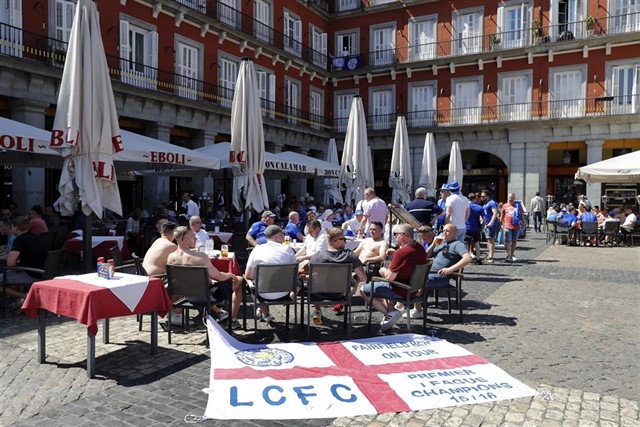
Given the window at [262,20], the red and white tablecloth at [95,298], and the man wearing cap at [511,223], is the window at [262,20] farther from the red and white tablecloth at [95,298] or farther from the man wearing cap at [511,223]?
the red and white tablecloth at [95,298]

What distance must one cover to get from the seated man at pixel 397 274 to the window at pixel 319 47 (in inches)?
966

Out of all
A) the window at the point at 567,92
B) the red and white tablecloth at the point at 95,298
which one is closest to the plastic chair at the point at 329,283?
the red and white tablecloth at the point at 95,298

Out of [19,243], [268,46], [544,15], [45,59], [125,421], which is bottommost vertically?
[125,421]

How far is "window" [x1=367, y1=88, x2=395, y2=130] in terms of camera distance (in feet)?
95.8

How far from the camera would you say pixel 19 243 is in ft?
22.1

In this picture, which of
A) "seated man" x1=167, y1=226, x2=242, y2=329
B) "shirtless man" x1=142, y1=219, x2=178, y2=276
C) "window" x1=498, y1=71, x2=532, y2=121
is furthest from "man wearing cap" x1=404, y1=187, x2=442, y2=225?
"window" x1=498, y1=71, x2=532, y2=121

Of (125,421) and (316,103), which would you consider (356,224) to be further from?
(316,103)

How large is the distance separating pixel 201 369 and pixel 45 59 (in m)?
13.8

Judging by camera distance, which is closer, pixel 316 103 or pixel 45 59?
pixel 45 59

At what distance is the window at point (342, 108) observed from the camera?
3014 cm

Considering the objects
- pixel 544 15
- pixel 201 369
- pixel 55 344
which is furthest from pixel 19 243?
pixel 544 15

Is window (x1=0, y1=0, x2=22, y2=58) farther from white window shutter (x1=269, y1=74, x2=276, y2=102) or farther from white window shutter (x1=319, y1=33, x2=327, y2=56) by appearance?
white window shutter (x1=319, y1=33, x2=327, y2=56)

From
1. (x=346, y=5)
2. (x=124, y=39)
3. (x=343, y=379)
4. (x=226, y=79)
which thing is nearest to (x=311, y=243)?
(x=343, y=379)

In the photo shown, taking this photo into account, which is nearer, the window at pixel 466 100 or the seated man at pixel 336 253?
the seated man at pixel 336 253
